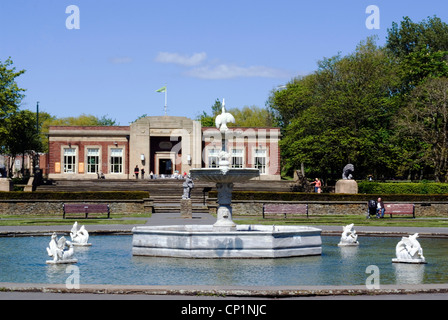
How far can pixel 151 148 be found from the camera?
76438 mm

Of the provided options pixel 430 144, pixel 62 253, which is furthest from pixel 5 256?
pixel 430 144

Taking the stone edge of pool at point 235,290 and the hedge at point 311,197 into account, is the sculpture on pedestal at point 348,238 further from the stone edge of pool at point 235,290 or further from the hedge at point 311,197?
the hedge at point 311,197

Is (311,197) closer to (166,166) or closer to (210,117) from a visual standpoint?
(166,166)

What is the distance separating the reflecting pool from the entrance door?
5470 centimetres

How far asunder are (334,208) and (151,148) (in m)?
36.6

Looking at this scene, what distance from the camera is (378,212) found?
39.2 meters

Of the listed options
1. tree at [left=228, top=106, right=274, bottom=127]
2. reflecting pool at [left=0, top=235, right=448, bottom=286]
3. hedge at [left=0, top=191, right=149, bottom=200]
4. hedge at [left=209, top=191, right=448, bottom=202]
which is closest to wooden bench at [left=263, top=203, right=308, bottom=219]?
hedge at [left=209, top=191, right=448, bottom=202]

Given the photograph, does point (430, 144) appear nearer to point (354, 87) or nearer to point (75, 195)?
point (354, 87)

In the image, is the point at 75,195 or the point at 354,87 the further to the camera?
the point at 354,87

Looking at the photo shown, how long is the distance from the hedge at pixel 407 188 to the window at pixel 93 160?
32.9 meters

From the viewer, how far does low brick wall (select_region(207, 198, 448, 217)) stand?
42219 mm

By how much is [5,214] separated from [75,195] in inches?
171

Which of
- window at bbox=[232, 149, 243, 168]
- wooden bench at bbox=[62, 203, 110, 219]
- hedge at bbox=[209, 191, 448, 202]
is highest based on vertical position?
window at bbox=[232, 149, 243, 168]

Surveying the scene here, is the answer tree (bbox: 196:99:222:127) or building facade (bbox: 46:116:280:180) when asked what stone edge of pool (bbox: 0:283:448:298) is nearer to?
building facade (bbox: 46:116:280:180)
